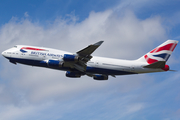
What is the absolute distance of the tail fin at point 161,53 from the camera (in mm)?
49906

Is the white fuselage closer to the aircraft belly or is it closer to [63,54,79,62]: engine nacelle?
the aircraft belly

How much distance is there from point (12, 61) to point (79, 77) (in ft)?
47.8

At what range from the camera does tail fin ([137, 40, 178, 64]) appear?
49.9 metres

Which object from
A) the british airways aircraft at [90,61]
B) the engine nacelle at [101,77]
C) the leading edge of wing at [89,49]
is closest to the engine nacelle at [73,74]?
the british airways aircraft at [90,61]

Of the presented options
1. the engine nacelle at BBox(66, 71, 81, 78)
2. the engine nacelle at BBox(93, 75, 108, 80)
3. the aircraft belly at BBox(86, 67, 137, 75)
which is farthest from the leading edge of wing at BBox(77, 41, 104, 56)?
the engine nacelle at BBox(93, 75, 108, 80)

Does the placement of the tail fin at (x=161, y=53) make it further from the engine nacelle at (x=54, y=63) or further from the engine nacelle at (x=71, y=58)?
the engine nacelle at (x=54, y=63)

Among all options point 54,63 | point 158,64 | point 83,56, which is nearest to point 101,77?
point 83,56

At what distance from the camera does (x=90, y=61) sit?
160 feet

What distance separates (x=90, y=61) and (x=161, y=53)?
14879 millimetres

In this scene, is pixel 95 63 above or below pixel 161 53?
below

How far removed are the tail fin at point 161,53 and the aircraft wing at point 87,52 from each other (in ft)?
39.7

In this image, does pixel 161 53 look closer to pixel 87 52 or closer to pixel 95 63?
pixel 95 63

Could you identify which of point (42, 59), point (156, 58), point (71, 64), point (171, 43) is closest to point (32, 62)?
point (42, 59)

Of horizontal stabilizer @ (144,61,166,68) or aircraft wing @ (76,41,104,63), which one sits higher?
aircraft wing @ (76,41,104,63)
